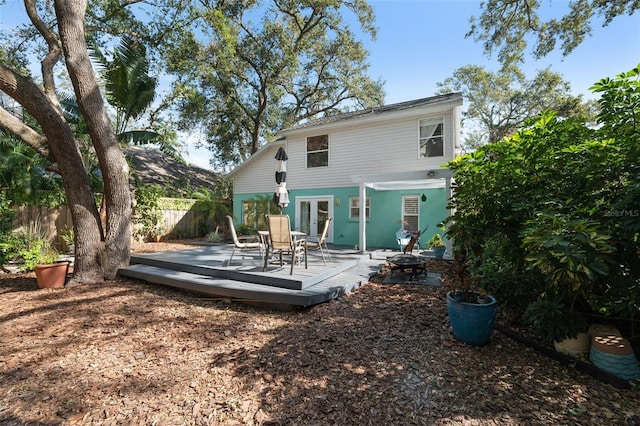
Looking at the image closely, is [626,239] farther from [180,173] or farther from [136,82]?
[180,173]

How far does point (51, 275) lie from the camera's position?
5703 millimetres

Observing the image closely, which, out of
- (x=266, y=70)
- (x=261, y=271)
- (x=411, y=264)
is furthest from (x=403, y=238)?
(x=266, y=70)

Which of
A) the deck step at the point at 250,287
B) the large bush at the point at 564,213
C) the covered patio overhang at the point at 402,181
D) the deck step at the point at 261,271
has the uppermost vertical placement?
the covered patio overhang at the point at 402,181

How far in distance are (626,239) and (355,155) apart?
29.8 feet

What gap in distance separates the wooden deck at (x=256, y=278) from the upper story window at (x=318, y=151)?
235 inches

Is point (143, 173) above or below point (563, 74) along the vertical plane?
below

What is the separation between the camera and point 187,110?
53.7ft

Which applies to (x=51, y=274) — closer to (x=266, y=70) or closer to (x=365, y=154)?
(x=365, y=154)

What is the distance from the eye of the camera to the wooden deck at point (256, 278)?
15.1 feet

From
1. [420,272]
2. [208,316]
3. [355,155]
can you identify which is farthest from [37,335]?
[355,155]

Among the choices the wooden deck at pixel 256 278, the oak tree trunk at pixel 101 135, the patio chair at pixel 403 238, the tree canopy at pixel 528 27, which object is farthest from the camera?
the tree canopy at pixel 528 27

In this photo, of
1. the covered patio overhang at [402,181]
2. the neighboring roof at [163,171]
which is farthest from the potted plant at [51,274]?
the neighboring roof at [163,171]

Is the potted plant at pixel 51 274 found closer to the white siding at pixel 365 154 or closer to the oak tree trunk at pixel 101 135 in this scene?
the oak tree trunk at pixel 101 135

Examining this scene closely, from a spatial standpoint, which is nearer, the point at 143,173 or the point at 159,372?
the point at 159,372
